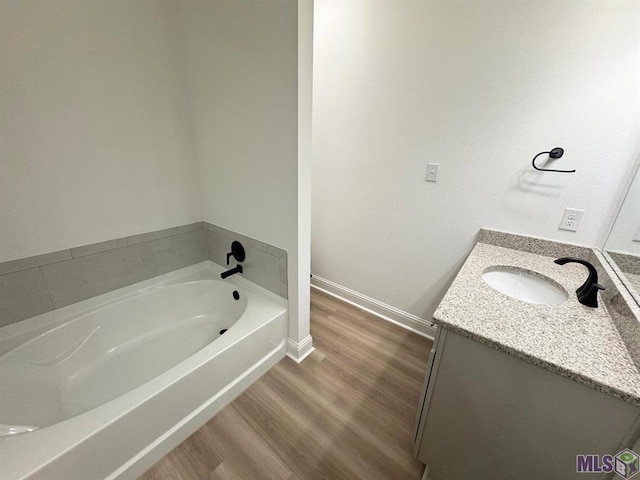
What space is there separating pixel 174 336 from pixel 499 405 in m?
1.85

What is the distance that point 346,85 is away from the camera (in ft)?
6.01

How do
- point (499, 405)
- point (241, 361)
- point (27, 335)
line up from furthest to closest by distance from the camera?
point (241, 361) < point (27, 335) < point (499, 405)

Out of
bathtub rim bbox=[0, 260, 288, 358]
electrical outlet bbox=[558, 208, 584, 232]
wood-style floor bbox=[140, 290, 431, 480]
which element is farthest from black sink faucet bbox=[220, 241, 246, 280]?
electrical outlet bbox=[558, 208, 584, 232]

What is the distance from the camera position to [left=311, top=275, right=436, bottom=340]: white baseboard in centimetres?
196

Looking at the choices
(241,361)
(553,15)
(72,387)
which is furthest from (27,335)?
(553,15)

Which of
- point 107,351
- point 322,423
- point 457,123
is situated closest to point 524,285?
point 457,123

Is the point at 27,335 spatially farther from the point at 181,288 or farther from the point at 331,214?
the point at 331,214

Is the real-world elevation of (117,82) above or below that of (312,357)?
above

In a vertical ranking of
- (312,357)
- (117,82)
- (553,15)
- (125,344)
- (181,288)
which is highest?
(553,15)

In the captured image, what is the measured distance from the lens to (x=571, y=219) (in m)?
1.30

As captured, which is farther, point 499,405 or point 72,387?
point 72,387

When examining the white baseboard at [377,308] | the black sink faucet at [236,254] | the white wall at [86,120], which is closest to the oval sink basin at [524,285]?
the white baseboard at [377,308]

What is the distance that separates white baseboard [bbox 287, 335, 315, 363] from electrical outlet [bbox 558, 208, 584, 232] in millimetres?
1595
